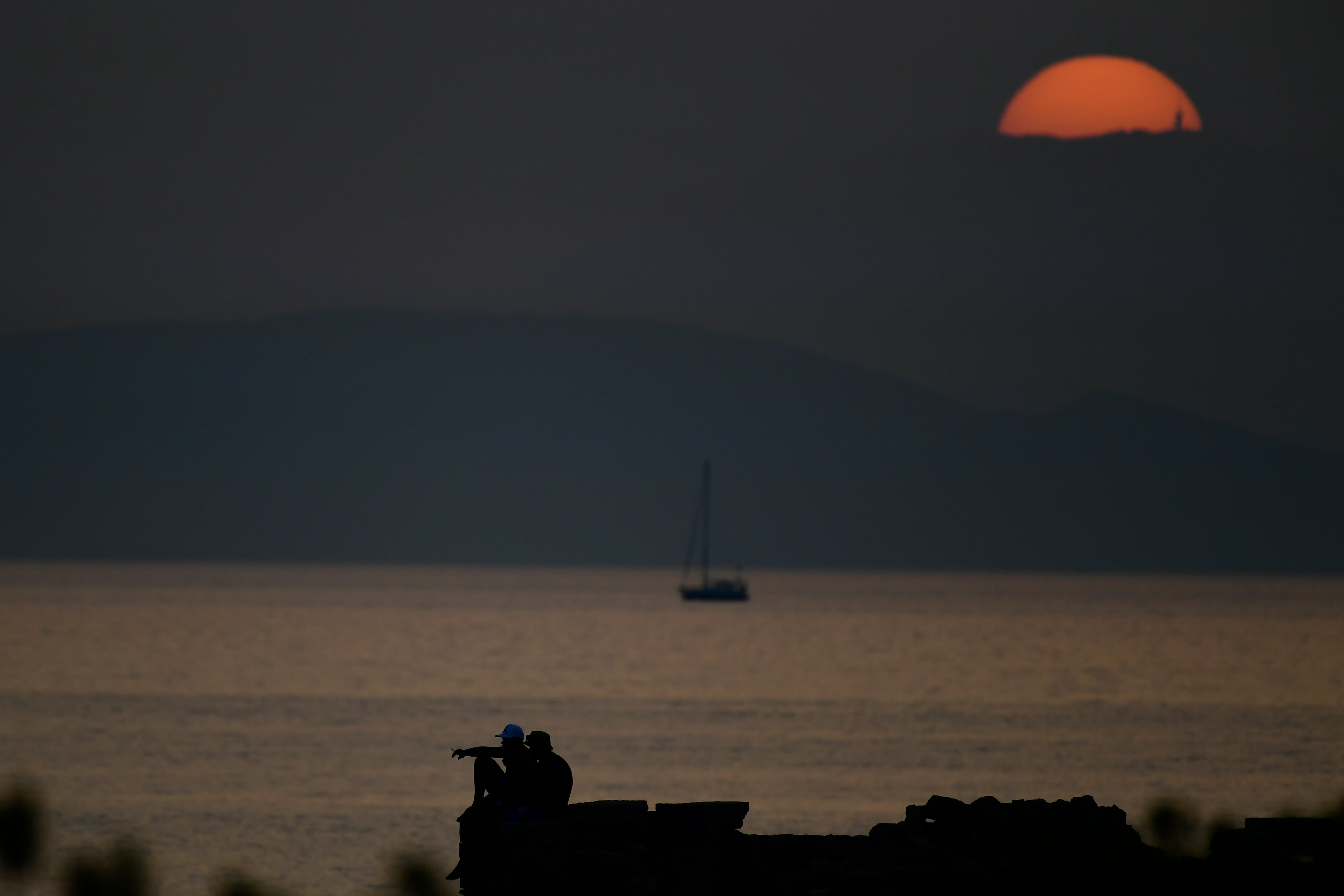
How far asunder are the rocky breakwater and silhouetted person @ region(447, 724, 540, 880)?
299 mm

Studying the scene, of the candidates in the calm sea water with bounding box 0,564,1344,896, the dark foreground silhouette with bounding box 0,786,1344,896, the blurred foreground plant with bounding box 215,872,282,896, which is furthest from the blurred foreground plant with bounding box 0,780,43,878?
the dark foreground silhouette with bounding box 0,786,1344,896

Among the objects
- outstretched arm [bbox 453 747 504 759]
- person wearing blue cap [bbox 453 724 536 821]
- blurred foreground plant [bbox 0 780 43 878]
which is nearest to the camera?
person wearing blue cap [bbox 453 724 536 821]

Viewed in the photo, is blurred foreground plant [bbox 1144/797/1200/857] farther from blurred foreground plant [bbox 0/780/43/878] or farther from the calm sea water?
blurred foreground plant [bbox 0/780/43/878]

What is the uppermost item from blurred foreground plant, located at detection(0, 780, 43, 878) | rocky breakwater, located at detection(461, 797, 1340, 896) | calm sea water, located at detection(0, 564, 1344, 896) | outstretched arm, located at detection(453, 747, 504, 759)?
calm sea water, located at detection(0, 564, 1344, 896)

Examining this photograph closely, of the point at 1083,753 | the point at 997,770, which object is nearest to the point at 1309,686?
the point at 1083,753

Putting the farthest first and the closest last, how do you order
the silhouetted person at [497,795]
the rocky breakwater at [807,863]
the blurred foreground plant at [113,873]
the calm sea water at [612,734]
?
1. the calm sea water at [612,734]
2. the blurred foreground plant at [113,873]
3. the silhouetted person at [497,795]
4. the rocky breakwater at [807,863]

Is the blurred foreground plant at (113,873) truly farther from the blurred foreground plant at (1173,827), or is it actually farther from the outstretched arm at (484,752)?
the outstretched arm at (484,752)

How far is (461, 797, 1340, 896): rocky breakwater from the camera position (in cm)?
1812

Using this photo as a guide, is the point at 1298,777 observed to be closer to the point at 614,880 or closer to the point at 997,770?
the point at 997,770

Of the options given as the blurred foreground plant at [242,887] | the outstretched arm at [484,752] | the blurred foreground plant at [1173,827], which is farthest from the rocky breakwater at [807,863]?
the blurred foreground plant at [242,887]

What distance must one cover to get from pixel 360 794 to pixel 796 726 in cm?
3541

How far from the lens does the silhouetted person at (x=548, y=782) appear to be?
1991 cm

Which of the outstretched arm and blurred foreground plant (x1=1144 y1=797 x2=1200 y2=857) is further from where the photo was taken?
blurred foreground plant (x1=1144 y1=797 x2=1200 y2=857)

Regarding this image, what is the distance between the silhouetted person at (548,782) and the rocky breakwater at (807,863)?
21cm
